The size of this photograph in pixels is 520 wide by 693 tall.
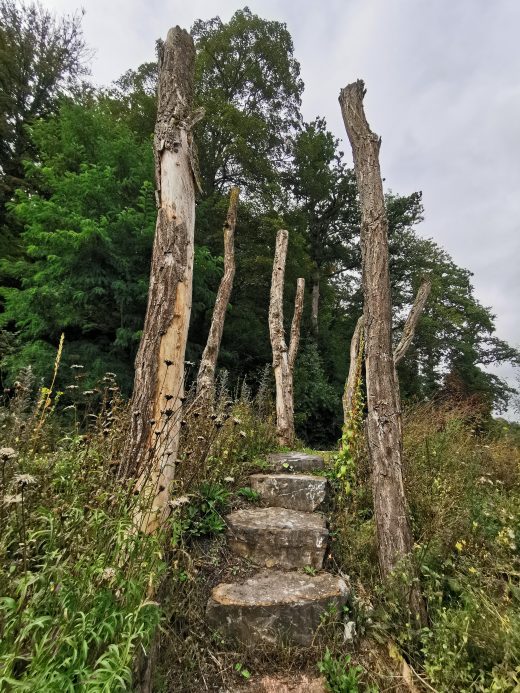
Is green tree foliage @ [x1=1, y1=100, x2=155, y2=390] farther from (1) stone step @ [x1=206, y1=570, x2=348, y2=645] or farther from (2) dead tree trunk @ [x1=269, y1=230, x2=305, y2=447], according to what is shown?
(1) stone step @ [x1=206, y1=570, x2=348, y2=645]

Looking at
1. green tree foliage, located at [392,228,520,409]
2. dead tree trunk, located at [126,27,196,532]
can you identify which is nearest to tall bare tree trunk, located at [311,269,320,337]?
green tree foliage, located at [392,228,520,409]

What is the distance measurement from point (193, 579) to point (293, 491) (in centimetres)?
149

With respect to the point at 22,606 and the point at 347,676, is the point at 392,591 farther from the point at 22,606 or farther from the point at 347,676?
the point at 22,606

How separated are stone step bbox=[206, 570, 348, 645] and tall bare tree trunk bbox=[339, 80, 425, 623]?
0.57m

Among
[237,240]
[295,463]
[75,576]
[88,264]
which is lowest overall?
[75,576]

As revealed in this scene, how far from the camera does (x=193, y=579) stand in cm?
226

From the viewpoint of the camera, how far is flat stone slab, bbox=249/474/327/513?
3.48 m

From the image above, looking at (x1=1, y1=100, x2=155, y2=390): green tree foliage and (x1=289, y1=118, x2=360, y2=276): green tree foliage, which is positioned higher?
(x1=289, y1=118, x2=360, y2=276): green tree foliage

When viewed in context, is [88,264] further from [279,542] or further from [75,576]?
[75,576]

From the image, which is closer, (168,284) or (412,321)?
(168,284)

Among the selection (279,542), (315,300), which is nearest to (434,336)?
(315,300)

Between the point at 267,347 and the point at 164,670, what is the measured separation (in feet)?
29.5

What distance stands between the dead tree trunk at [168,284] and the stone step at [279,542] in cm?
82

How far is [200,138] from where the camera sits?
35.0 feet
